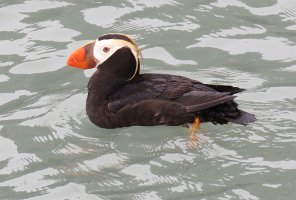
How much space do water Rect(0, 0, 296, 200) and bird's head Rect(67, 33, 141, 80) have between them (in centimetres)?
50

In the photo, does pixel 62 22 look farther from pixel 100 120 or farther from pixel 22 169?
pixel 22 169

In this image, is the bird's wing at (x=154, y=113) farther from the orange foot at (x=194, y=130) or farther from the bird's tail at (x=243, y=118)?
the bird's tail at (x=243, y=118)

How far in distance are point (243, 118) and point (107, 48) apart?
1373 mm

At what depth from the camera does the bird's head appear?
8.23 metres

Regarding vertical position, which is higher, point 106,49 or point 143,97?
point 106,49

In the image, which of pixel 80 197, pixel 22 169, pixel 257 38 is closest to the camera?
pixel 80 197

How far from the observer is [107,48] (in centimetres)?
828

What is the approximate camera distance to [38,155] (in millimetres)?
7781

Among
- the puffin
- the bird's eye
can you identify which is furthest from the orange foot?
the bird's eye

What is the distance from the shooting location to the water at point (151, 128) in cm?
718

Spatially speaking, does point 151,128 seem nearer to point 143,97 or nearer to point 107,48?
point 143,97

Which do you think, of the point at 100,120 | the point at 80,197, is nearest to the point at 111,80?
the point at 100,120

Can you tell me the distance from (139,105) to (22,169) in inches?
45.0

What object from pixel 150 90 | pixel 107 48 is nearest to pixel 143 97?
pixel 150 90
